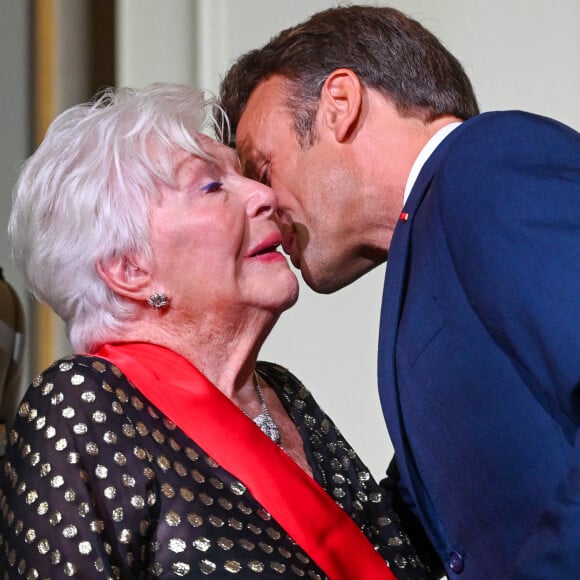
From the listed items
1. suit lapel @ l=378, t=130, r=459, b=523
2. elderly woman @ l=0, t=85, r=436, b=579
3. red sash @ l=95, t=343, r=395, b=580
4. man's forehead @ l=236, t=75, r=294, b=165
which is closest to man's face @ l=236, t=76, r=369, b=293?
man's forehead @ l=236, t=75, r=294, b=165

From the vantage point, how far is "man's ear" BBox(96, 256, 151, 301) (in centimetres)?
159

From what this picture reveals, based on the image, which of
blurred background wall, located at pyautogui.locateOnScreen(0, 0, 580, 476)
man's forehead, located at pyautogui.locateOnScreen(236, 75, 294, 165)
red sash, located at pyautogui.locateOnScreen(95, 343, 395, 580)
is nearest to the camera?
red sash, located at pyautogui.locateOnScreen(95, 343, 395, 580)

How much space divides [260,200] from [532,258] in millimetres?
587

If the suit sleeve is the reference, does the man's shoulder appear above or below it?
above

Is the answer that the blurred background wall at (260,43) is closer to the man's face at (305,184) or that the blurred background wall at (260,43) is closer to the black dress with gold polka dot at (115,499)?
the man's face at (305,184)

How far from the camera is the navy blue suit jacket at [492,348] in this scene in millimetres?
1175

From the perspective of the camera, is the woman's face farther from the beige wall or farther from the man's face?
the beige wall

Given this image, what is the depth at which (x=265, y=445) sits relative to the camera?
1552mm

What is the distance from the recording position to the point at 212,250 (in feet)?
5.27

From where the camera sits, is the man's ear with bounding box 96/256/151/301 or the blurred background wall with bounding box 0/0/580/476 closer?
the man's ear with bounding box 96/256/151/301

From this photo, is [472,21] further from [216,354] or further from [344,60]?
[216,354]

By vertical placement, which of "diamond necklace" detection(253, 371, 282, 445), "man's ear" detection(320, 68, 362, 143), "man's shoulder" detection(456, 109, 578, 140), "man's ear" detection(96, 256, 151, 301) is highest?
"man's shoulder" detection(456, 109, 578, 140)

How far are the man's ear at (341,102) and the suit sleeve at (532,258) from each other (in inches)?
14.3

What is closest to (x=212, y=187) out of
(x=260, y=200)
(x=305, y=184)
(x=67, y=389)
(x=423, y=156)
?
(x=260, y=200)
